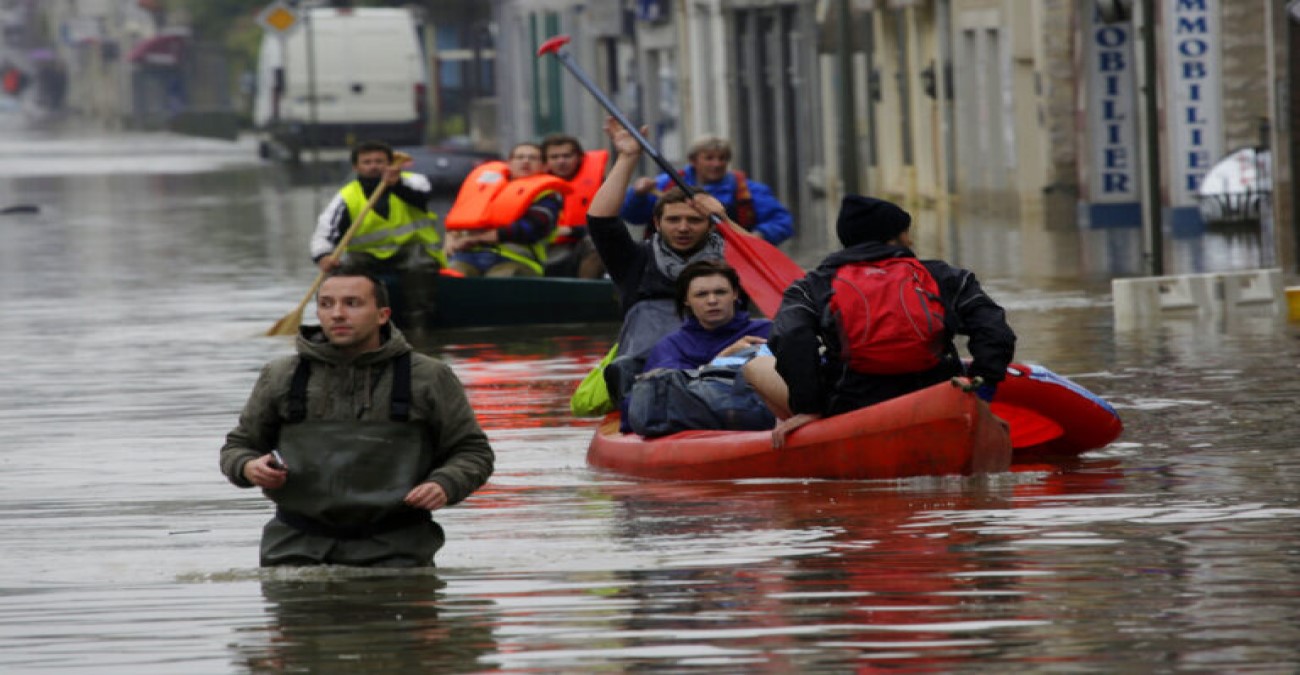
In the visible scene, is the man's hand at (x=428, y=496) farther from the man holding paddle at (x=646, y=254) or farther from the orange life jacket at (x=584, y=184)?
the orange life jacket at (x=584, y=184)

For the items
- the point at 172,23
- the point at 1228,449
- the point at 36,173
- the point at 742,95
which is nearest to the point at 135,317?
the point at 1228,449

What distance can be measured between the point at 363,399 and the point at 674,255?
461 cm

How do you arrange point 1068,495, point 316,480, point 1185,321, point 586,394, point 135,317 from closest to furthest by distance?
point 316,480
point 1068,495
point 586,394
point 1185,321
point 135,317

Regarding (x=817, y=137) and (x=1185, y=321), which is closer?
(x=1185, y=321)

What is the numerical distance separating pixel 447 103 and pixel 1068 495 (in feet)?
243

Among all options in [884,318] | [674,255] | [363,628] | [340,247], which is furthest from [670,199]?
[340,247]

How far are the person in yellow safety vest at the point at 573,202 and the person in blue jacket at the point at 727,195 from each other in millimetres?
1917

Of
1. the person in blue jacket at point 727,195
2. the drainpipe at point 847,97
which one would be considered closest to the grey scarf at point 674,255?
the person in blue jacket at point 727,195

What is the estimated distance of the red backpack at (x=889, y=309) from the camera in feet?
37.3

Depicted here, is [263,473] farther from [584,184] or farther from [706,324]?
[584,184]

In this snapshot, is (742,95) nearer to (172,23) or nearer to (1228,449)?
(1228,449)

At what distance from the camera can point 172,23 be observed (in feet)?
427

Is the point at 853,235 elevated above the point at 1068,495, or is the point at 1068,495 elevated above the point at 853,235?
the point at 853,235

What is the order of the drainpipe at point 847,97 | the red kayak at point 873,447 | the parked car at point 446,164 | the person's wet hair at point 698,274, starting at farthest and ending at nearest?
the parked car at point 446,164
the drainpipe at point 847,97
the person's wet hair at point 698,274
the red kayak at point 873,447
